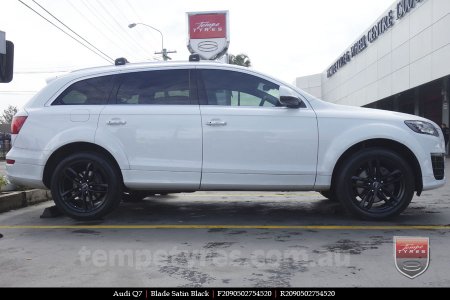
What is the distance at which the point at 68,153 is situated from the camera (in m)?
5.62

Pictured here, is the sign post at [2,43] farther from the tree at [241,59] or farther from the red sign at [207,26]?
the tree at [241,59]

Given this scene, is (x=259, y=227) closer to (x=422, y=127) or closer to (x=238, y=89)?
(x=238, y=89)

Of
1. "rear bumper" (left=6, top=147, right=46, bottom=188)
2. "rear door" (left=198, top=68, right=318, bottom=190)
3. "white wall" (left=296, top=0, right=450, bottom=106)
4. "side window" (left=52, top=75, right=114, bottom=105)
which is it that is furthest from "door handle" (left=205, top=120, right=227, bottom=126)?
"white wall" (left=296, top=0, right=450, bottom=106)

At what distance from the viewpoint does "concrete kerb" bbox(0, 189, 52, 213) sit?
657 cm

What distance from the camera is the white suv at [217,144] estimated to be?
17.3ft

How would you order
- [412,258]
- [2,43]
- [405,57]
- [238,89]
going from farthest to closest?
[405,57]
[238,89]
[2,43]
[412,258]

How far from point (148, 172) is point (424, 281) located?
125 inches

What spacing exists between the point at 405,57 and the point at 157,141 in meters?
23.1

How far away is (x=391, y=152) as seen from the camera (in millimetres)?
5285

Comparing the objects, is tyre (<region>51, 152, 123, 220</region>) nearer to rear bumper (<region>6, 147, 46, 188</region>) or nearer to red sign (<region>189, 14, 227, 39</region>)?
rear bumper (<region>6, 147, 46, 188</region>)

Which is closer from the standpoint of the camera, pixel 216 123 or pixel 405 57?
pixel 216 123

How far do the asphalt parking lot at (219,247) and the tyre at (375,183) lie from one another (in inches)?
6.9

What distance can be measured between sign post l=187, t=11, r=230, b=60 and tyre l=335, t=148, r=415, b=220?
53.3ft
